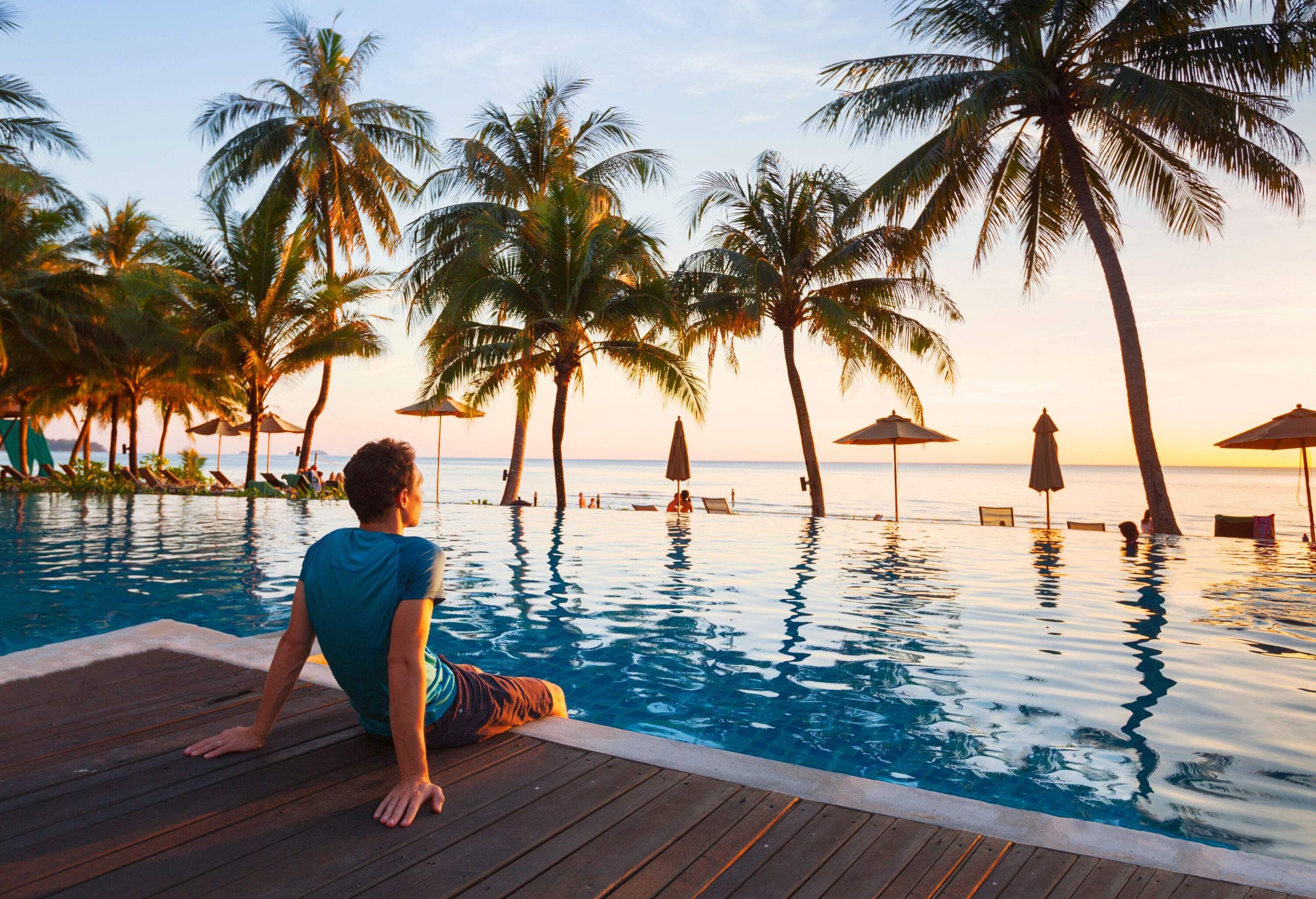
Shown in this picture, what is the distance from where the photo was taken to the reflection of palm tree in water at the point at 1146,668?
3.84 m

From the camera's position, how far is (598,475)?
81375mm

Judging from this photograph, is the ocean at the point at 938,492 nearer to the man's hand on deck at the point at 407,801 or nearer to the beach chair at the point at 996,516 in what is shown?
the beach chair at the point at 996,516

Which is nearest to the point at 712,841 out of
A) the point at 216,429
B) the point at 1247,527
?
the point at 1247,527

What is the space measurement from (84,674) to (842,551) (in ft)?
31.7

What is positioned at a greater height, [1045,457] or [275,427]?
[275,427]

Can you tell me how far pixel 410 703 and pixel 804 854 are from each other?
1.20 metres

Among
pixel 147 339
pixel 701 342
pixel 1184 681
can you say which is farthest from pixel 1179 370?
pixel 147 339

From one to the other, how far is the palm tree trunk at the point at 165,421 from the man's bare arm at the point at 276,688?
1301 inches

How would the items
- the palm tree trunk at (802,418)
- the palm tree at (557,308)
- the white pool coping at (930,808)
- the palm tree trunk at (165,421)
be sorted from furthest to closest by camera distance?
the palm tree trunk at (165,421) → the palm tree trunk at (802,418) → the palm tree at (557,308) → the white pool coping at (930,808)

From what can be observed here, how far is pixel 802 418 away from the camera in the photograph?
1897cm

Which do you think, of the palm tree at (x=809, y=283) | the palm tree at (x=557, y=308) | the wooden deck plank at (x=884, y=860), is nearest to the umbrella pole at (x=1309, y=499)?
the palm tree at (x=809, y=283)

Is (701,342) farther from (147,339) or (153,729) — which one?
(153,729)

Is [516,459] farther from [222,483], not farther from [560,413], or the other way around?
[222,483]

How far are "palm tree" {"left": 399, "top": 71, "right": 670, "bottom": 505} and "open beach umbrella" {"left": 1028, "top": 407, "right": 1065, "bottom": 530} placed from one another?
1111 cm
